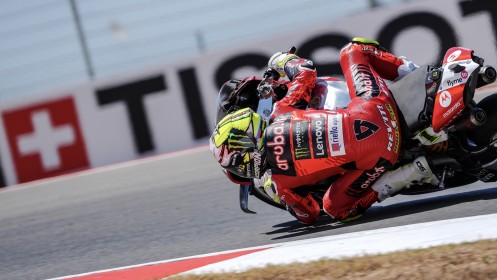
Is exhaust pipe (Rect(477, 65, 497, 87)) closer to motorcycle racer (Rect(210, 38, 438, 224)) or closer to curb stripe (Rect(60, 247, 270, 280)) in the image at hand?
motorcycle racer (Rect(210, 38, 438, 224))

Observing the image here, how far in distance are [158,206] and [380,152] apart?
11.4 ft

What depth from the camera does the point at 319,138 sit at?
568cm

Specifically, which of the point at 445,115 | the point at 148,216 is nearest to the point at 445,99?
the point at 445,115

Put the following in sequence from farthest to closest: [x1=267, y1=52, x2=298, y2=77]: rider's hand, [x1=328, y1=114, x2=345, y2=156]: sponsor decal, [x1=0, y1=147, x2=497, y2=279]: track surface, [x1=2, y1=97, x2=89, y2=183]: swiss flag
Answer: [x1=2, y1=97, x2=89, y2=183]: swiss flag → [x1=267, y1=52, x2=298, y2=77]: rider's hand → [x1=0, y1=147, x2=497, y2=279]: track surface → [x1=328, y1=114, x2=345, y2=156]: sponsor decal

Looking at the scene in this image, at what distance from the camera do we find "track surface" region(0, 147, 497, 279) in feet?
20.0

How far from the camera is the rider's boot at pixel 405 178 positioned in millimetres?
5688

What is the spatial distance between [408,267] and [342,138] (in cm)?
174

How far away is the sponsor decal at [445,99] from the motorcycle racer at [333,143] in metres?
0.36

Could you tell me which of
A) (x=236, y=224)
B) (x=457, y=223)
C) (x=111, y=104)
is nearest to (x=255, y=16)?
(x=111, y=104)

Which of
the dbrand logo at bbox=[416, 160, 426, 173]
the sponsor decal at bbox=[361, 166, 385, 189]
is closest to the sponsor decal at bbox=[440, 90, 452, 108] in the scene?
the dbrand logo at bbox=[416, 160, 426, 173]

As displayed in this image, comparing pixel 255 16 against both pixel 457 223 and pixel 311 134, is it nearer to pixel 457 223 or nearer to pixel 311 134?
pixel 311 134

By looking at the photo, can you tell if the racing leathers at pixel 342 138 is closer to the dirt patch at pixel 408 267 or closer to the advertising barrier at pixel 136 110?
the dirt patch at pixel 408 267

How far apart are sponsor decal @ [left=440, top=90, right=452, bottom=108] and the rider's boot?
17.1 inches

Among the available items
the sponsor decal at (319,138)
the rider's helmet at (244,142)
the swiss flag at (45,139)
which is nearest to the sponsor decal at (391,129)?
the sponsor decal at (319,138)
